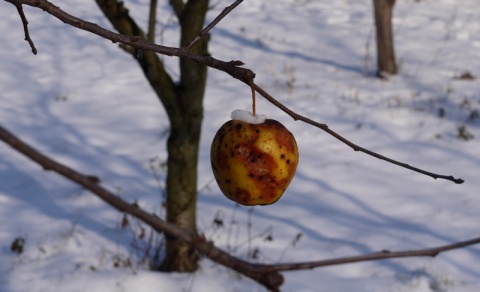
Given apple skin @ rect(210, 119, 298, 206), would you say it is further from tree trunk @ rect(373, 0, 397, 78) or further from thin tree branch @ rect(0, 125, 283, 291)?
tree trunk @ rect(373, 0, 397, 78)

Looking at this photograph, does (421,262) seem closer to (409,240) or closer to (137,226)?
(409,240)

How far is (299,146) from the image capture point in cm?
557

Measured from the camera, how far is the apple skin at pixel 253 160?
87 centimetres

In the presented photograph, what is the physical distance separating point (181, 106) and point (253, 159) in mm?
2252

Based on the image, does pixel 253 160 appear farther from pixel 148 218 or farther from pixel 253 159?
pixel 148 218

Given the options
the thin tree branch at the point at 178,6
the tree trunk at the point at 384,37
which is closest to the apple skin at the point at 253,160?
the thin tree branch at the point at 178,6

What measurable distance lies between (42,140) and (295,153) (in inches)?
192

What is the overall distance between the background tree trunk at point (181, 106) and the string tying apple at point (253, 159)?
5.88 feet

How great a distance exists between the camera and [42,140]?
5.46 meters

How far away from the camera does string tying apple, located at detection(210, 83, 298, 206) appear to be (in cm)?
87

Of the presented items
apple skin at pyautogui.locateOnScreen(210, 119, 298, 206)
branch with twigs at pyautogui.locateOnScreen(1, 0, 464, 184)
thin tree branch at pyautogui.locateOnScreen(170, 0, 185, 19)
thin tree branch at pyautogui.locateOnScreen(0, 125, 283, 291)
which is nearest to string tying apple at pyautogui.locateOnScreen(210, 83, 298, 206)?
apple skin at pyautogui.locateOnScreen(210, 119, 298, 206)

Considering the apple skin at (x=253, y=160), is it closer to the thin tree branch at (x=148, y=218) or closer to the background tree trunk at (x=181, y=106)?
the thin tree branch at (x=148, y=218)

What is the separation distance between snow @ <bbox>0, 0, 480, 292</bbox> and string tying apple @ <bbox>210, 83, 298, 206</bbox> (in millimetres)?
2006

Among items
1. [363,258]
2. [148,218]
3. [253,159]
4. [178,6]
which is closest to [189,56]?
[253,159]
